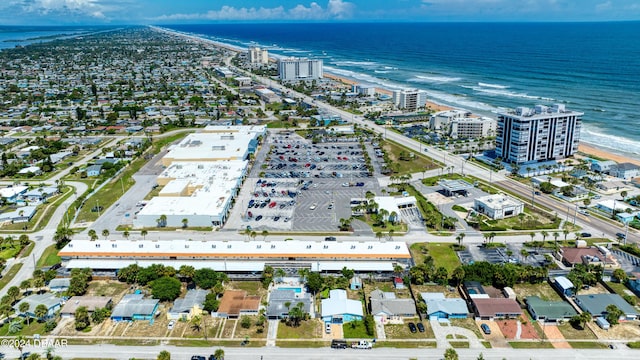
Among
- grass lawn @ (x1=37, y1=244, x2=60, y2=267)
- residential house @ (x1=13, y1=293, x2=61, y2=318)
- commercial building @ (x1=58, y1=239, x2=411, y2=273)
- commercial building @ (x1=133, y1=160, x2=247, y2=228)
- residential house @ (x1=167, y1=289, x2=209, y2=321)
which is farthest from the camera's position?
commercial building @ (x1=133, y1=160, x2=247, y2=228)

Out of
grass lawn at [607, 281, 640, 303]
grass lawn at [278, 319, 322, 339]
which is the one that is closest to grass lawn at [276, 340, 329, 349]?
grass lawn at [278, 319, 322, 339]

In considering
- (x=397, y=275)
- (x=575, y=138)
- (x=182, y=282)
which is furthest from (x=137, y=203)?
(x=575, y=138)

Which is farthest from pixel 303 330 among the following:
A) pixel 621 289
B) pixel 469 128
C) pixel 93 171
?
pixel 469 128

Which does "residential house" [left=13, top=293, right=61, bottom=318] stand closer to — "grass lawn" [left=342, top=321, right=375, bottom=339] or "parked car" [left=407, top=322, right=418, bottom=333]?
"grass lawn" [left=342, top=321, right=375, bottom=339]

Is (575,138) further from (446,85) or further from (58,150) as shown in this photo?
(58,150)

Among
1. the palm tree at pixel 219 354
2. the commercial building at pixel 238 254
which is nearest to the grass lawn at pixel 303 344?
the palm tree at pixel 219 354

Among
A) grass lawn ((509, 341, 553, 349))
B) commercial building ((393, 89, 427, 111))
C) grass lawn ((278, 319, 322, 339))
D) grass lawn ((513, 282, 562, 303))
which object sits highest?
commercial building ((393, 89, 427, 111))

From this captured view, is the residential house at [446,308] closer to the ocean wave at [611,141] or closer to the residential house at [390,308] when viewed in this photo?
the residential house at [390,308]

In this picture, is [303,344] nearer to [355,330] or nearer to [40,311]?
[355,330]
